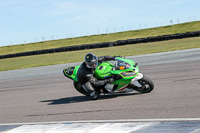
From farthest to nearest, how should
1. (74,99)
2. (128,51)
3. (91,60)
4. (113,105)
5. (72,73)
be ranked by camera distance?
1. (128,51)
2. (74,99)
3. (72,73)
4. (91,60)
5. (113,105)

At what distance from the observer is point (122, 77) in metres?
7.97

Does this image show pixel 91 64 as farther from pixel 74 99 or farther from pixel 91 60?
pixel 74 99

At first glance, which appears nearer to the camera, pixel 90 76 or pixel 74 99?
pixel 90 76

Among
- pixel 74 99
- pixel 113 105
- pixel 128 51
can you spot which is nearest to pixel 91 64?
pixel 74 99

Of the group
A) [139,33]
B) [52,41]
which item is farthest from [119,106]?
[52,41]

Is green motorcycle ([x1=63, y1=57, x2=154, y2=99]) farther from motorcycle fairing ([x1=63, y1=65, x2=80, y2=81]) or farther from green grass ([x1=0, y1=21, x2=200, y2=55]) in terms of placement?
green grass ([x1=0, y1=21, x2=200, y2=55])

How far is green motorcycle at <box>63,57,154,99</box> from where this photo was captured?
7.92 meters

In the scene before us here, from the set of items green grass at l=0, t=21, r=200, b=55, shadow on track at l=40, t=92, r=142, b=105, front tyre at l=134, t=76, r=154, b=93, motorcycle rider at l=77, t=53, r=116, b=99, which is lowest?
shadow on track at l=40, t=92, r=142, b=105

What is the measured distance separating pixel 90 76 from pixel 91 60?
0.44 m

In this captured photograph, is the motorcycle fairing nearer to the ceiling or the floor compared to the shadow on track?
nearer to the ceiling

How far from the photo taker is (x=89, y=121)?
19.2 ft

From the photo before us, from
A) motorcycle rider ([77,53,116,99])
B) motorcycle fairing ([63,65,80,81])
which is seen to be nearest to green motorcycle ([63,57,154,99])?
motorcycle rider ([77,53,116,99])

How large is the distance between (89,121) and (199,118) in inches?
77.6

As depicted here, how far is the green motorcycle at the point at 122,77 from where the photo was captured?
7922mm
